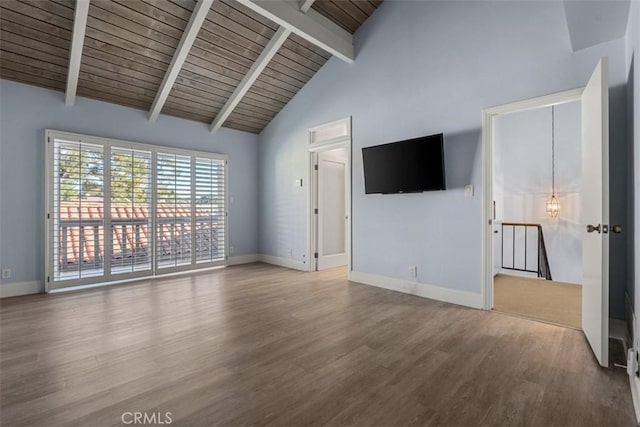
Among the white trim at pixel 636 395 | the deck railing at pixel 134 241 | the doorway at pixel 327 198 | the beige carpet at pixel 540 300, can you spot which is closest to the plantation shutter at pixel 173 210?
the deck railing at pixel 134 241

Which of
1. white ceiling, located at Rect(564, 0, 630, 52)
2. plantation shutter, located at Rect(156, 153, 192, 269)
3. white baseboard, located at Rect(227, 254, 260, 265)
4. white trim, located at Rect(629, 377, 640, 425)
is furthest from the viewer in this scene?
white baseboard, located at Rect(227, 254, 260, 265)

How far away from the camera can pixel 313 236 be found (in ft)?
18.0

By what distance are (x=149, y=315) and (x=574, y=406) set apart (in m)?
3.53

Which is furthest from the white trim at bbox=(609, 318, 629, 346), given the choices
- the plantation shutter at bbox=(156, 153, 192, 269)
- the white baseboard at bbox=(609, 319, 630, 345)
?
the plantation shutter at bbox=(156, 153, 192, 269)

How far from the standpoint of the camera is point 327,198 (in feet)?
19.2

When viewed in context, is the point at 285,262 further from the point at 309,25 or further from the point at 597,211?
the point at 597,211

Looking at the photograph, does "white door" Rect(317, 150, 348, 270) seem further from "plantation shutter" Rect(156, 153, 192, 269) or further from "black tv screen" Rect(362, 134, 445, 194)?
"plantation shutter" Rect(156, 153, 192, 269)

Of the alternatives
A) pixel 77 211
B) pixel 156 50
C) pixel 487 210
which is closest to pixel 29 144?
pixel 77 211

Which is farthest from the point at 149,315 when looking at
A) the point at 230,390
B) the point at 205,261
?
the point at 205,261

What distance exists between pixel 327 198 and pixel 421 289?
102 inches

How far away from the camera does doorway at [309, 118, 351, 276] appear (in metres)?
5.38

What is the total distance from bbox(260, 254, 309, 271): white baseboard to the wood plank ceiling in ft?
9.57

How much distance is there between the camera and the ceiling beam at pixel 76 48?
10.3 ft

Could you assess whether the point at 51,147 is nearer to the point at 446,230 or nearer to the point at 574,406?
the point at 446,230
